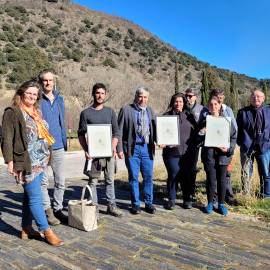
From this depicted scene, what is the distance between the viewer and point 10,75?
124ft

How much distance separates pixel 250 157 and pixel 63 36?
53489 mm

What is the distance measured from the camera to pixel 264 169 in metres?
6.96

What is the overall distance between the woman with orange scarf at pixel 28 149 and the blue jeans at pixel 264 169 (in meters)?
3.81

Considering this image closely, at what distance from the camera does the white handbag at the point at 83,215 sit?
5359 mm

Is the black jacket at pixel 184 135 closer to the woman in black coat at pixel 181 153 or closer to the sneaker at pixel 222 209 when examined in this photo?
the woman in black coat at pixel 181 153

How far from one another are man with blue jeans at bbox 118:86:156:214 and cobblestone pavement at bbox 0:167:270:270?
61 cm

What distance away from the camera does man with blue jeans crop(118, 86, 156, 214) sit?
243 inches

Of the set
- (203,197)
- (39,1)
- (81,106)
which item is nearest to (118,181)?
(203,197)

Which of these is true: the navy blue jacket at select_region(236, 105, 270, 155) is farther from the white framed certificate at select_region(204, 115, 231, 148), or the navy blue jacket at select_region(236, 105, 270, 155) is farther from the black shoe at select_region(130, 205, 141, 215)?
the black shoe at select_region(130, 205, 141, 215)

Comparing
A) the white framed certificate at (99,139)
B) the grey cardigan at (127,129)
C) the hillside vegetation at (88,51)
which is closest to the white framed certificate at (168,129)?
the grey cardigan at (127,129)

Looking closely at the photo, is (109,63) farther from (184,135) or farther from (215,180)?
(215,180)

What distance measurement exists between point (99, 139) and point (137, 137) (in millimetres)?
680

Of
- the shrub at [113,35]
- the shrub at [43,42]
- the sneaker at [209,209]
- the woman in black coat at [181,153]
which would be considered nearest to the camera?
the sneaker at [209,209]

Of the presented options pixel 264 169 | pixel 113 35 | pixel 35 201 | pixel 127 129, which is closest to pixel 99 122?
pixel 127 129
